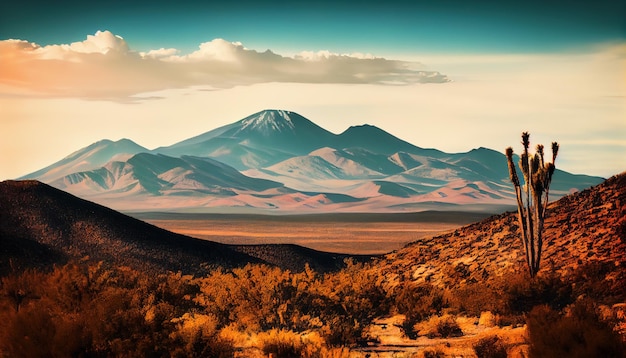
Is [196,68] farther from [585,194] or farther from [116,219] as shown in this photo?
[585,194]

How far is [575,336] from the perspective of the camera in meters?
17.0

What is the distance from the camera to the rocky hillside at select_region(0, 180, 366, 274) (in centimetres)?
4478

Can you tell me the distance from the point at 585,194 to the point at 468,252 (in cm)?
679

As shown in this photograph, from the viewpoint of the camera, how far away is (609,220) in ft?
109

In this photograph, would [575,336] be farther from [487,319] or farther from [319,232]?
[319,232]

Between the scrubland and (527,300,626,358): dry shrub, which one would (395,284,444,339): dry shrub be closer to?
the scrubland

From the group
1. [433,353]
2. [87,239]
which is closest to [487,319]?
[433,353]

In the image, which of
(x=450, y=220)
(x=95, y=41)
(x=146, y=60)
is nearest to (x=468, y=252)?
(x=95, y=41)

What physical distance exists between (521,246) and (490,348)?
17853 millimetres

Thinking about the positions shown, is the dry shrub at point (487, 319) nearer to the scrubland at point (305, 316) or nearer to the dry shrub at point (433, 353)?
the scrubland at point (305, 316)

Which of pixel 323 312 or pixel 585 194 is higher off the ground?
pixel 585 194

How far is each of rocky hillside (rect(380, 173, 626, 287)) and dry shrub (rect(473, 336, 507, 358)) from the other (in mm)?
→ 9757

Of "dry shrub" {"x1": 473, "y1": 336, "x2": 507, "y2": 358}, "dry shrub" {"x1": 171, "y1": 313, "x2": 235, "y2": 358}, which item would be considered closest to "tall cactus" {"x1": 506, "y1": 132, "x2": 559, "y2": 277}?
"dry shrub" {"x1": 473, "y1": 336, "x2": 507, "y2": 358}

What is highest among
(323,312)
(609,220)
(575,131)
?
(575,131)
